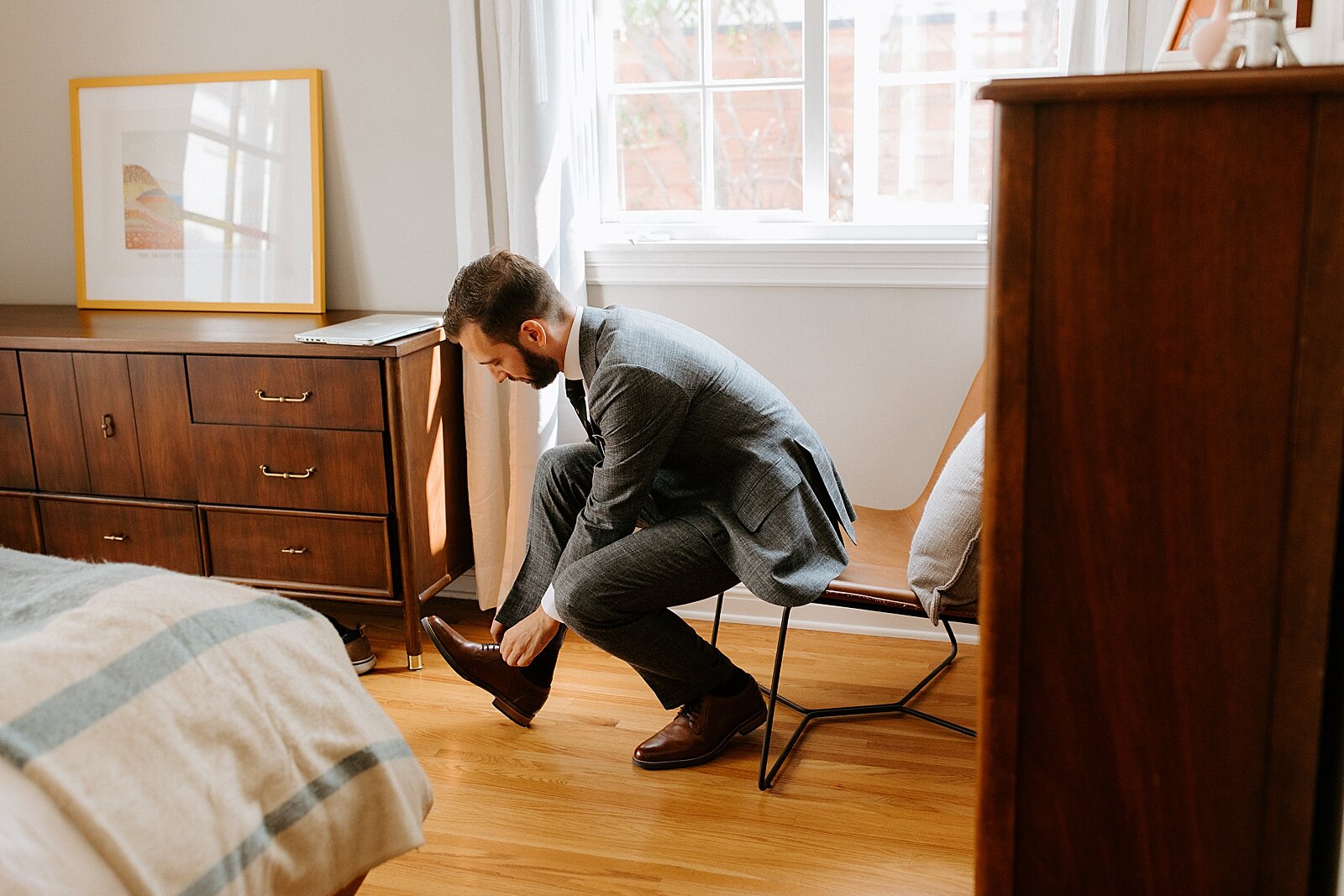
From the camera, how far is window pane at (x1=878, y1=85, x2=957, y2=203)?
8.63 ft

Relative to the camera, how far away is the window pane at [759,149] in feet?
8.95

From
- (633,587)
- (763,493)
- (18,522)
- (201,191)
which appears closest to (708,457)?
(763,493)

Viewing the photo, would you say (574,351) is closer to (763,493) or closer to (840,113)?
(763,493)

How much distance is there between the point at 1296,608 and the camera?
1044 millimetres

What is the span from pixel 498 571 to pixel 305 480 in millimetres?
531

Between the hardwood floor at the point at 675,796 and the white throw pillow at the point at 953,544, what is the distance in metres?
0.39

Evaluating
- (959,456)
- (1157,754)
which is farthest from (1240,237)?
(959,456)

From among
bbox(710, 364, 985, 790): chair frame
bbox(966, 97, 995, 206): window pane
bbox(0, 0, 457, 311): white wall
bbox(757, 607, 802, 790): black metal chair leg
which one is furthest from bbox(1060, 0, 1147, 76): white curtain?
bbox(0, 0, 457, 311): white wall

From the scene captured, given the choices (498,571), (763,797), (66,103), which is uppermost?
(66,103)

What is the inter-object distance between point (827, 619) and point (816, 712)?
0.52 meters

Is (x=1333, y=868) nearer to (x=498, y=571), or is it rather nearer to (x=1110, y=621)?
(x=1110, y=621)

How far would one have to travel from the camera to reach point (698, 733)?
86.5 inches

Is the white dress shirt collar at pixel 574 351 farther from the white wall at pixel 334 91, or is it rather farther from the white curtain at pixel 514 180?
the white wall at pixel 334 91

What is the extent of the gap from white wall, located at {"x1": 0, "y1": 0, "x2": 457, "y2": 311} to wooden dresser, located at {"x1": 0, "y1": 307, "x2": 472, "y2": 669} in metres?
0.29
